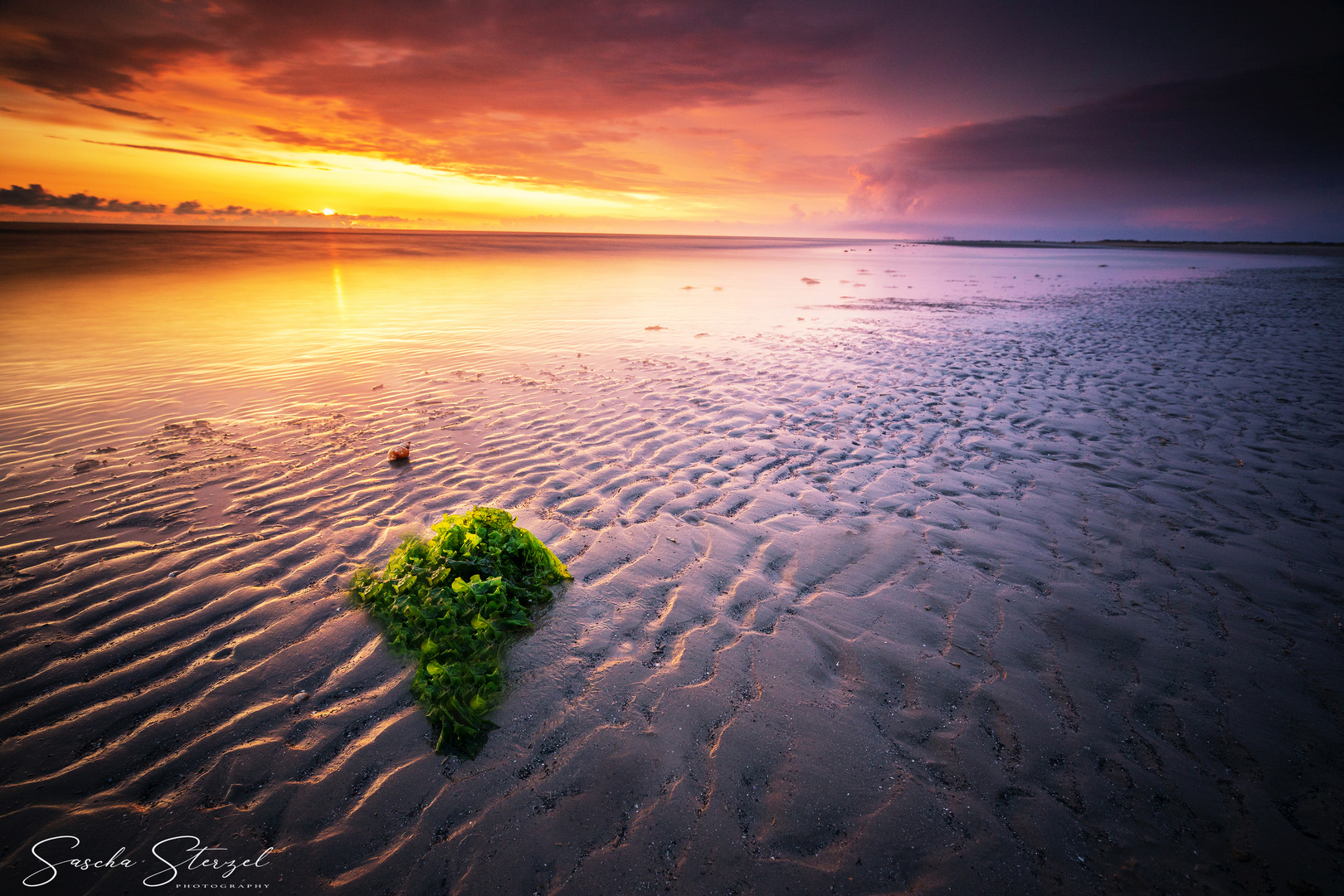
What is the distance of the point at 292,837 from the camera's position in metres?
2.32

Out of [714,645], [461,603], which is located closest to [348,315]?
[461,603]

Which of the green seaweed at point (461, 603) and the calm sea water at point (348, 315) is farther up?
the calm sea water at point (348, 315)

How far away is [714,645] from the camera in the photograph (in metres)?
3.37

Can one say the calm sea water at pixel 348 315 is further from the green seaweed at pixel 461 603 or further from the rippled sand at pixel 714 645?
the green seaweed at pixel 461 603

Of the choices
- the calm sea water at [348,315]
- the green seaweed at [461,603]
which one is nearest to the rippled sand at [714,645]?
the green seaweed at [461,603]

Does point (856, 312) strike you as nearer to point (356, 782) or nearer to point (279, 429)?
point (279, 429)

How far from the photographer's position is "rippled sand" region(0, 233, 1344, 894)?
2322 millimetres

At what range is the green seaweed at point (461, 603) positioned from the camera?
9.61 ft

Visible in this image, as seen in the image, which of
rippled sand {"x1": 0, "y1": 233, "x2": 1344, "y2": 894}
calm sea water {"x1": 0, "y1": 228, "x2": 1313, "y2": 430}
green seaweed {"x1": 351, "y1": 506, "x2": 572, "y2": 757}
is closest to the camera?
rippled sand {"x1": 0, "y1": 233, "x2": 1344, "y2": 894}

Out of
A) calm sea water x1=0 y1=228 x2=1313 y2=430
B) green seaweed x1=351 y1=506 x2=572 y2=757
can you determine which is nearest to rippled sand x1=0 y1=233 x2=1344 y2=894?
green seaweed x1=351 y1=506 x2=572 y2=757

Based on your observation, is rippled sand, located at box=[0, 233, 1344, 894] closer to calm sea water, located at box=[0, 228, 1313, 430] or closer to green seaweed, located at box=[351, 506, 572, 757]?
green seaweed, located at box=[351, 506, 572, 757]

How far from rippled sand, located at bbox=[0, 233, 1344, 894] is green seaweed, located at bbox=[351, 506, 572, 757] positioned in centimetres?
16

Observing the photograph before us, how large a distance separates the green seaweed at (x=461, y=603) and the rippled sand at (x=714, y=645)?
0.51 ft

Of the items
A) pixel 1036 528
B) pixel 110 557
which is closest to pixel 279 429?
pixel 110 557
